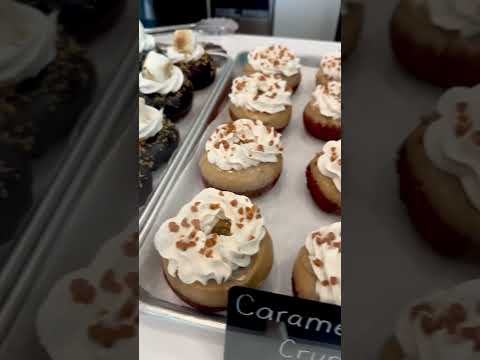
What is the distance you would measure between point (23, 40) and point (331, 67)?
6.12ft

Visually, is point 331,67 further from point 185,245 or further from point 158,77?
point 185,245

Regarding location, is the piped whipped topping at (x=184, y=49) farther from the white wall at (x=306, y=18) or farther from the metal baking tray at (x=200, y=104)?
the white wall at (x=306, y=18)

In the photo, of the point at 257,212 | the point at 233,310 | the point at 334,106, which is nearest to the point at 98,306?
the point at 233,310

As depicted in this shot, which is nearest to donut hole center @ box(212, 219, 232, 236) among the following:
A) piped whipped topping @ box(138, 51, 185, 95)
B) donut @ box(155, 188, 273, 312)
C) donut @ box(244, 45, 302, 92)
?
donut @ box(155, 188, 273, 312)

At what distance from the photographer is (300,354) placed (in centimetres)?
92

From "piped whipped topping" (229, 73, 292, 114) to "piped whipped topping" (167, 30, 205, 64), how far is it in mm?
286

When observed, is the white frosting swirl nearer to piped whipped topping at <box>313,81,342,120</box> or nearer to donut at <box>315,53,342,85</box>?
piped whipped topping at <box>313,81,342,120</box>

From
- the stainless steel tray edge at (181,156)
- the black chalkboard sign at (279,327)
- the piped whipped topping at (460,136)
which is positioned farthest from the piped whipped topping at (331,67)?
the piped whipped topping at (460,136)

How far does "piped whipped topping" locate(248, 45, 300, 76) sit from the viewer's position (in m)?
1.98

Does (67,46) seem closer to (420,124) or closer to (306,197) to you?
(420,124)

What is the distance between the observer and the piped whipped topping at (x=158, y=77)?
179cm

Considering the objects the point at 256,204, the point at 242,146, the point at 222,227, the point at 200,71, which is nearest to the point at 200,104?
the point at 200,71

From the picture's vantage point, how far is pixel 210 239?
1156 millimetres

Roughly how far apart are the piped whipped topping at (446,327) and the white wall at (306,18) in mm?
3307
